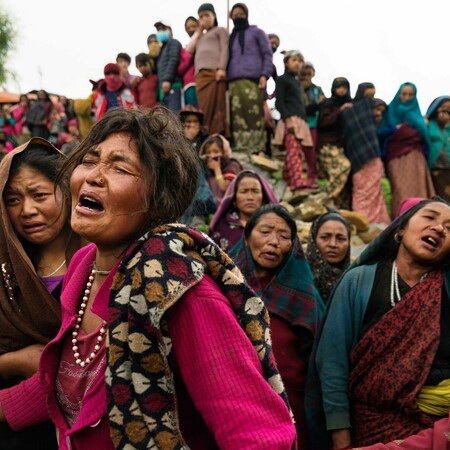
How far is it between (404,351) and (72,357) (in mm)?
1695

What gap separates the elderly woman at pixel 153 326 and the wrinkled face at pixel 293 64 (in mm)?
7061

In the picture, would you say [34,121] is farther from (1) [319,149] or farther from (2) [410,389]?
(2) [410,389]

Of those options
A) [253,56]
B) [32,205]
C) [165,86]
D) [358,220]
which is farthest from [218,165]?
[32,205]

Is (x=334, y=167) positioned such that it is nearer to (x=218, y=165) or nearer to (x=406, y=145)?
(x=406, y=145)

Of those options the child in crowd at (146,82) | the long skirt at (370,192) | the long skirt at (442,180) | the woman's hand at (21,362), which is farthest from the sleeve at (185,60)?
the woman's hand at (21,362)

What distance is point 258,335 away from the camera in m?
1.26

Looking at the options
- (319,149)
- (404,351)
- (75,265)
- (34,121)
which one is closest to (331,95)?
(319,149)

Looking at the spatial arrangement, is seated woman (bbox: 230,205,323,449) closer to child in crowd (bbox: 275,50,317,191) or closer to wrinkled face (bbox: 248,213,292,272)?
wrinkled face (bbox: 248,213,292,272)

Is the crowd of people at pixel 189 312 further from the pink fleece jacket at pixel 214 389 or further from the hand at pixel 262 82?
the hand at pixel 262 82

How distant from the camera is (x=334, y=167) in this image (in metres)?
8.63

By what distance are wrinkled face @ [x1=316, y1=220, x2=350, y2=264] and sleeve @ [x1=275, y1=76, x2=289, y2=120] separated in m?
4.41

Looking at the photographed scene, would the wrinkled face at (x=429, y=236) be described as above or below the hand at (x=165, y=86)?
below

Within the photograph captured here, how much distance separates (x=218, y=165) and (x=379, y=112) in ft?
11.4

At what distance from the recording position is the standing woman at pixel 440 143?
28.7 ft
